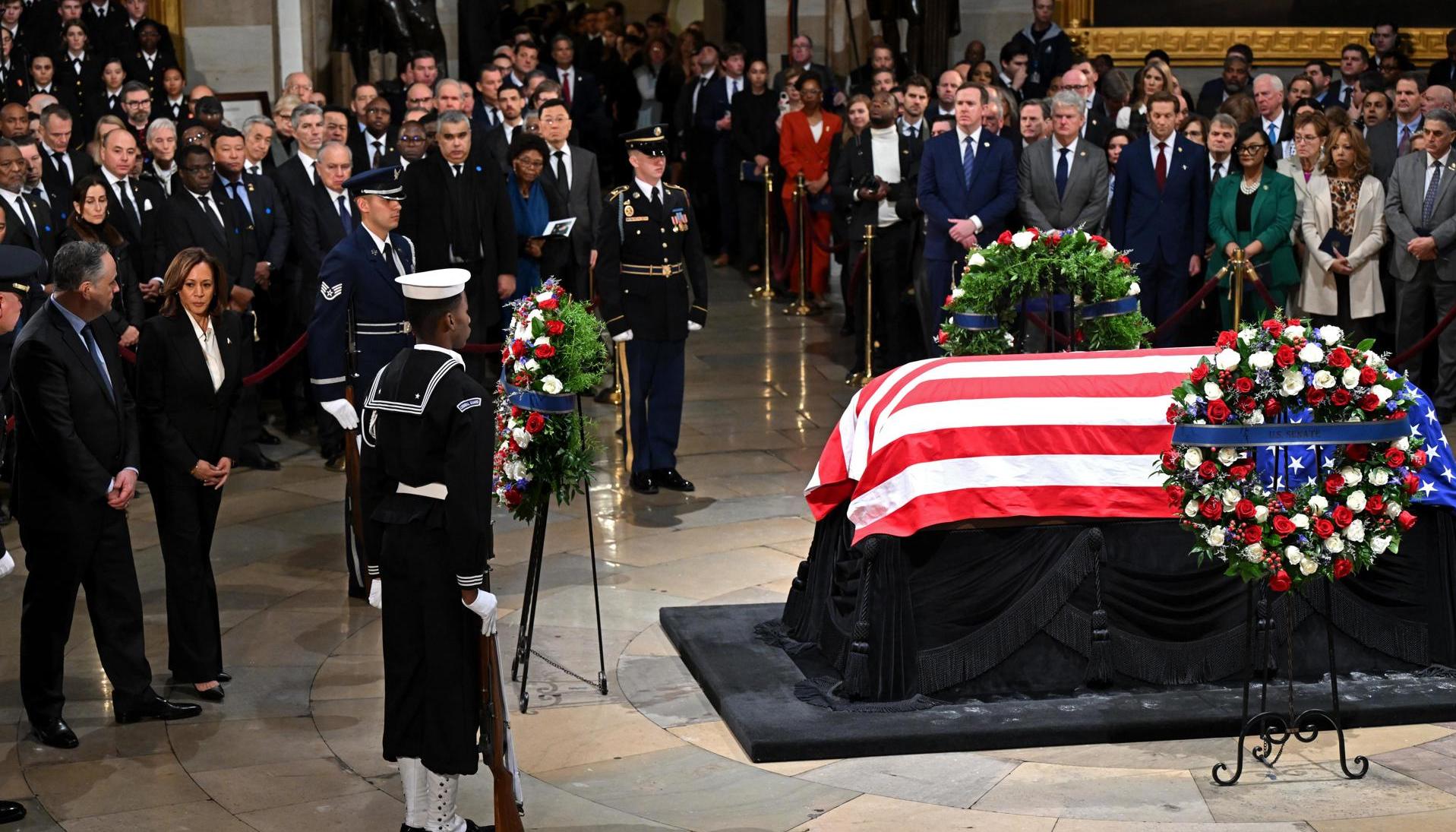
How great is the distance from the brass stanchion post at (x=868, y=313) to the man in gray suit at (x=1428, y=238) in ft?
10.7

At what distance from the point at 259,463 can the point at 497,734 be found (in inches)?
224

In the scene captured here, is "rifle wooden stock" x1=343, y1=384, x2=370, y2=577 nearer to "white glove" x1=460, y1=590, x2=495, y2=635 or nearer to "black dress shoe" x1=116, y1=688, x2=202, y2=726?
"black dress shoe" x1=116, y1=688, x2=202, y2=726

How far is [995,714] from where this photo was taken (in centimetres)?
608

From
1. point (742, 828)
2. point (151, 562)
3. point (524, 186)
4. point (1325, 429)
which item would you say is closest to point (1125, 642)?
point (1325, 429)

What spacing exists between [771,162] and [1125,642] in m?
9.07

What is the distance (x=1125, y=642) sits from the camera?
20.9 feet

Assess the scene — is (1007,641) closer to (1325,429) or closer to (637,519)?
(1325,429)

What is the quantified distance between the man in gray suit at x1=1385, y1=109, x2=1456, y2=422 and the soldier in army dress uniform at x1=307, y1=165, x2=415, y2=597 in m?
6.30

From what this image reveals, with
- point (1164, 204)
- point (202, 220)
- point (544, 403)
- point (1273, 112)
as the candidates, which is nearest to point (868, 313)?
point (1164, 204)

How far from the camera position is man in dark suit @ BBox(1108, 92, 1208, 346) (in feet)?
36.6

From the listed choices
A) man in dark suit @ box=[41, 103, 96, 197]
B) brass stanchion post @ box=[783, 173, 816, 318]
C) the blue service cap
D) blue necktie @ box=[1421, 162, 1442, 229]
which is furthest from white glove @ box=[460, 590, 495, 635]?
brass stanchion post @ box=[783, 173, 816, 318]

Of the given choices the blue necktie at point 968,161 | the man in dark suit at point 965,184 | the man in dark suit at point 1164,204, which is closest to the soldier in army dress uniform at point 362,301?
the man in dark suit at point 965,184

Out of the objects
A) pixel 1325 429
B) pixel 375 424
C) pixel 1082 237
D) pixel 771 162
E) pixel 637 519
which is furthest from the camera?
pixel 771 162

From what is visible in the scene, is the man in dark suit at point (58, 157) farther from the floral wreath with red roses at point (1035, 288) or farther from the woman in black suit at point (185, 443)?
the floral wreath with red roses at point (1035, 288)
